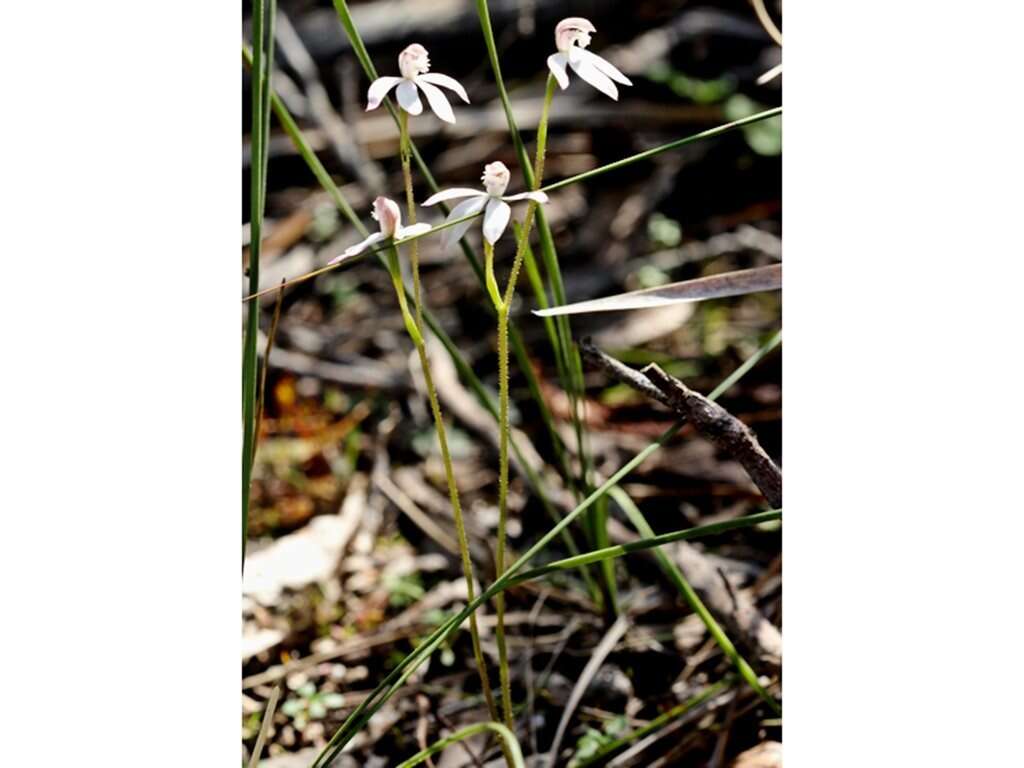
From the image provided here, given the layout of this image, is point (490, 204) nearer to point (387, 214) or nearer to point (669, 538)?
point (387, 214)

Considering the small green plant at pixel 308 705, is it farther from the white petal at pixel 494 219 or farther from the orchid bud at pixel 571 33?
the orchid bud at pixel 571 33

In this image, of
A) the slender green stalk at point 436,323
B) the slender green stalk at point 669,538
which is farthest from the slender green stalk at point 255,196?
the slender green stalk at point 669,538

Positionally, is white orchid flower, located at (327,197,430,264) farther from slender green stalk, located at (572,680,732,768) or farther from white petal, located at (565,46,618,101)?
slender green stalk, located at (572,680,732,768)

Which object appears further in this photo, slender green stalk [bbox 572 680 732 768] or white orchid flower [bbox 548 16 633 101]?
slender green stalk [bbox 572 680 732 768]

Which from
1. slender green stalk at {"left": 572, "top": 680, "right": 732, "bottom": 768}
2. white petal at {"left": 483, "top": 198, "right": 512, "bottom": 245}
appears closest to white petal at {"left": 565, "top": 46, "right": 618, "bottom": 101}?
white petal at {"left": 483, "top": 198, "right": 512, "bottom": 245}

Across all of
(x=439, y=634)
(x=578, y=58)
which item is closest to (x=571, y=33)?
(x=578, y=58)
